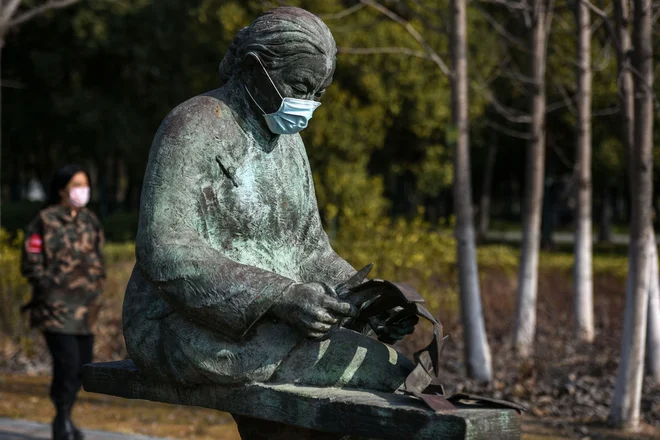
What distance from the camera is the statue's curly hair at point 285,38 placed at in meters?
3.12

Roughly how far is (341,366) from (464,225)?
250 inches

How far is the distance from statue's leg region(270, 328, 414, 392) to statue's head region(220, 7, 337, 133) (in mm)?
791

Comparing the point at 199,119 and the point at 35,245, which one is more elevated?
the point at 199,119

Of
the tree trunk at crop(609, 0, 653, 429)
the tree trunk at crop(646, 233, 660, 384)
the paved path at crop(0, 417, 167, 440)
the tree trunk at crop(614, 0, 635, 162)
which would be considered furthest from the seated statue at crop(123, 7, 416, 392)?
the tree trunk at crop(646, 233, 660, 384)

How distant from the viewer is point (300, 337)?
3.05 m

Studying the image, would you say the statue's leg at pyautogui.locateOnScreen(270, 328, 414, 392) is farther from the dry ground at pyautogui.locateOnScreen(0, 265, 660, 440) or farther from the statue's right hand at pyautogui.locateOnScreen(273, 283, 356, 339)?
the dry ground at pyautogui.locateOnScreen(0, 265, 660, 440)

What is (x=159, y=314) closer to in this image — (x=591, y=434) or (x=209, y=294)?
(x=209, y=294)

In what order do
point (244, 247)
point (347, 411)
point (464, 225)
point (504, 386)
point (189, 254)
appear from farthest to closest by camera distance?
point (464, 225)
point (504, 386)
point (244, 247)
point (189, 254)
point (347, 411)

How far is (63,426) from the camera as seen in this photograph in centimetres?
682

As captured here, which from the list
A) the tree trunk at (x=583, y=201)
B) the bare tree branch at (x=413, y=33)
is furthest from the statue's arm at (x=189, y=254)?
the tree trunk at (x=583, y=201)

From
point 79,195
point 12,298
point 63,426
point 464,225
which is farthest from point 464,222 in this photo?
point 12,298

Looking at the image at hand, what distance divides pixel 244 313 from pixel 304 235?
25.2 inches

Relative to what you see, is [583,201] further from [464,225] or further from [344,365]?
[344,365]

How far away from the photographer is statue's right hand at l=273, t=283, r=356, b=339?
9.51 feet
